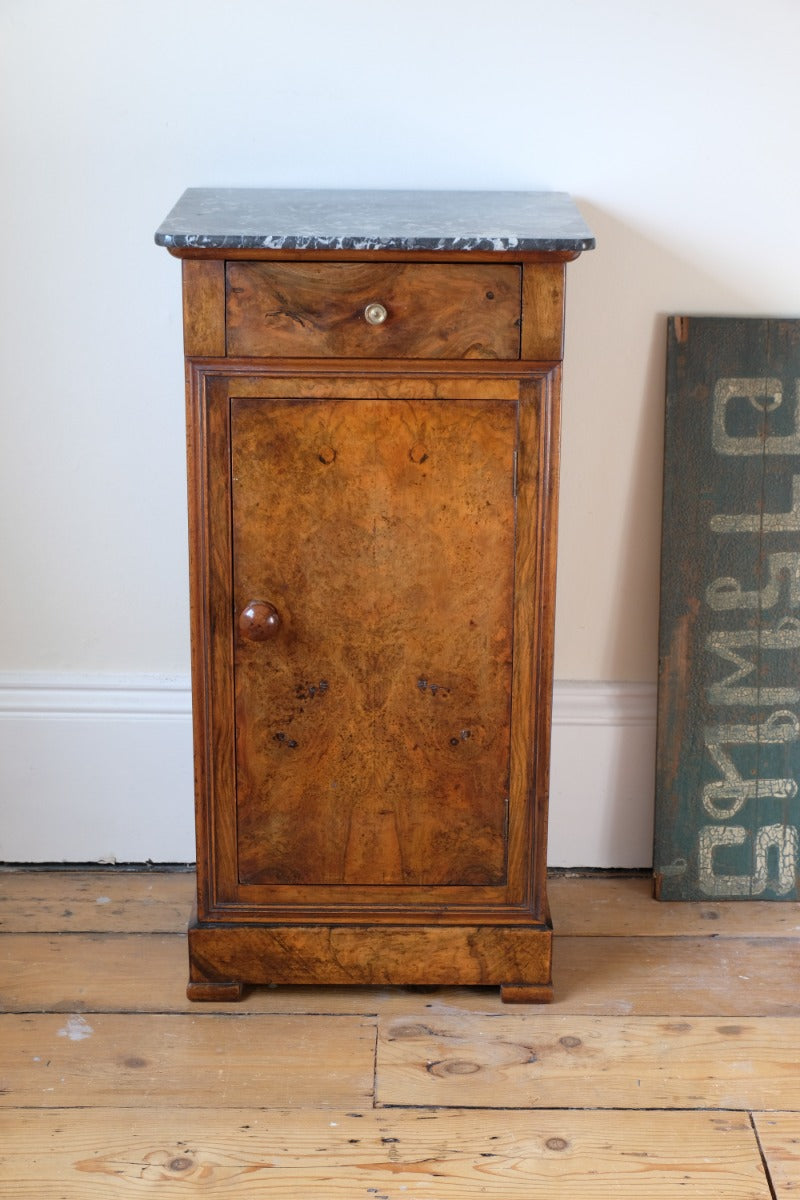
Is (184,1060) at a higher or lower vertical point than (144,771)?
lower

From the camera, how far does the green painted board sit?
2.14m

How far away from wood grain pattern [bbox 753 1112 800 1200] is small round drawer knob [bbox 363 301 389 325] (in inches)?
47.5

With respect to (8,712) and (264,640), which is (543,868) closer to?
(264,640)

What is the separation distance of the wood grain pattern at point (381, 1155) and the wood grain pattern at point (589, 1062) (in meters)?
0.04

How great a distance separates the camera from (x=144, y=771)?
2.33 meters

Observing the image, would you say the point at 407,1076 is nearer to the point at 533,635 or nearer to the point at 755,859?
the point at 533,635

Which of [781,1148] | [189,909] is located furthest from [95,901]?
[781,1148]

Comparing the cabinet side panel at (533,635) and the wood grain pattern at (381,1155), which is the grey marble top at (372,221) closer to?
the cabinet side panel at (533,635)

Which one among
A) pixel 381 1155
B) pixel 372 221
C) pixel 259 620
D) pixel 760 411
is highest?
pixel 372 221

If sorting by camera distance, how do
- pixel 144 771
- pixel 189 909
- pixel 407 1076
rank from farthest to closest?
1. pixel 144 771
2. pixel 189 909
3. pixel 407 1076

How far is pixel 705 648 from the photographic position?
7.24ft

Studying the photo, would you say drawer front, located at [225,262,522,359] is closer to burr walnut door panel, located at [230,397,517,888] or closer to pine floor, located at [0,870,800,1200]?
burr walnut door panel, located at [230,397,517,888]

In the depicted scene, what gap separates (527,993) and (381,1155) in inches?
15.8

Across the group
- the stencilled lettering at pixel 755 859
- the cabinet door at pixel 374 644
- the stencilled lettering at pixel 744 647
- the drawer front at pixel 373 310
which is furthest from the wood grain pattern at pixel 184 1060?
the drawer front at pixel 373 310
